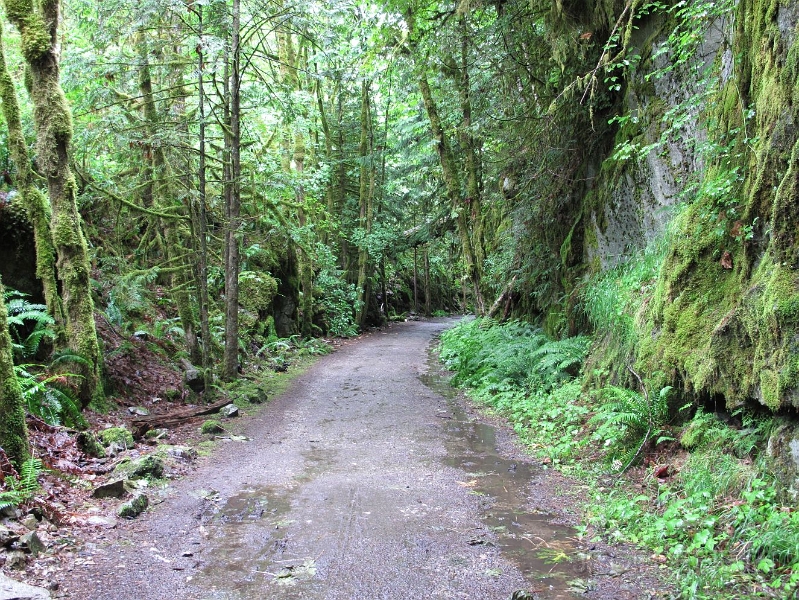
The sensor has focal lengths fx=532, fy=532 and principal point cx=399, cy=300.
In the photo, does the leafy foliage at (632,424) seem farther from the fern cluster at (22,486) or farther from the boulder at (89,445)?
the boulder at (89,445)

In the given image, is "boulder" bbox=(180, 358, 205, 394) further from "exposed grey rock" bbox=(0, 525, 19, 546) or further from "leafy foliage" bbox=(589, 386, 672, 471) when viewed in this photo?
"leafy foliage" bbox=(589, 386, 672, 471)

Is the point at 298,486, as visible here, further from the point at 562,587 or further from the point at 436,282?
the point at 436,282

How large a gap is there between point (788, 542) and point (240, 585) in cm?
361

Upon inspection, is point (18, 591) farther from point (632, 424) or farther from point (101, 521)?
point (632, 424)

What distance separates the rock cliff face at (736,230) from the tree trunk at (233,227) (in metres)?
7.65

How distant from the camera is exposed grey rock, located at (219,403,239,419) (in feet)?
28.7

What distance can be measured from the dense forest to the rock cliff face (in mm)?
27

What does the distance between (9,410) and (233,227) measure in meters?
6.40

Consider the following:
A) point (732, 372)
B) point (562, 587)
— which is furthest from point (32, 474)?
point (732, 372)

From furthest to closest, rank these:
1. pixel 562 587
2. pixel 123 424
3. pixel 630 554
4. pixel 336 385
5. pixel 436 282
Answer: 1. pixel 436 282
2. pixel 336 385
3. pixel 123 424
4. pixel 630 554
5. pixel 562 587

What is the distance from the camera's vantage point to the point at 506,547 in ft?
14.1

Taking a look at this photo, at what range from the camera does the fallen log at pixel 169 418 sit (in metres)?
7.26

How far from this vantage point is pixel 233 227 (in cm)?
1062

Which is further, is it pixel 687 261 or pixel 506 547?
pixel 687 261
